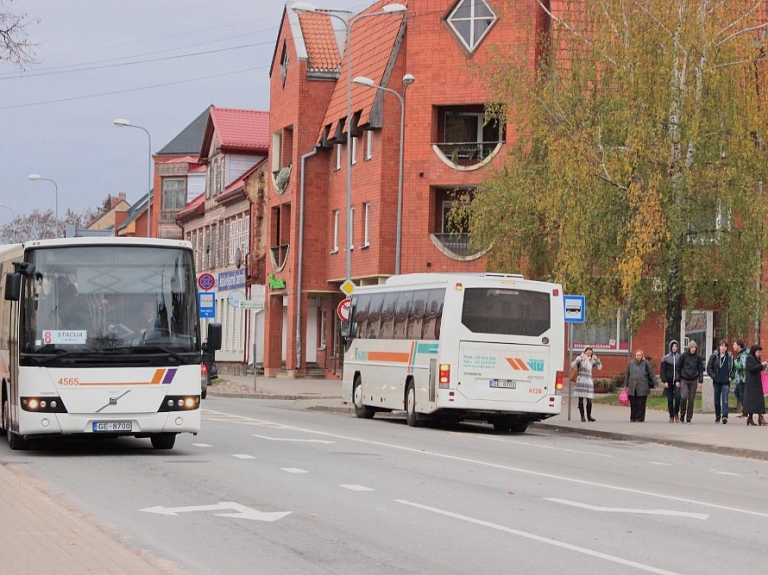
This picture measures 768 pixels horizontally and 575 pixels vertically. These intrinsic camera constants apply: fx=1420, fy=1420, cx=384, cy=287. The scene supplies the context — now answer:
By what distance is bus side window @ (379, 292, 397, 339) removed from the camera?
103ft

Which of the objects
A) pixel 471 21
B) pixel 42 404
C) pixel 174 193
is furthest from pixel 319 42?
pixel 42 404

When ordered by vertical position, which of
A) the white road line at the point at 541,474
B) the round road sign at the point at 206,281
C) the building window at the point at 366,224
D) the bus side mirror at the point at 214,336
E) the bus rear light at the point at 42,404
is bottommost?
the white road line at the point at 541,474

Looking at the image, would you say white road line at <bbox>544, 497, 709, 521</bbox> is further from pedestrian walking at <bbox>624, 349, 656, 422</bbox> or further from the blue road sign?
pedestrian walking at <bbox>624, 349, 656, 422</bbox>

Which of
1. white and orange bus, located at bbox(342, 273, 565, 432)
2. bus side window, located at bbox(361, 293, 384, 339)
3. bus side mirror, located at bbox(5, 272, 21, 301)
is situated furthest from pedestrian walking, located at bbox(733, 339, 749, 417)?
bus side mirror, located at bbox(5, 272, 21, 301)

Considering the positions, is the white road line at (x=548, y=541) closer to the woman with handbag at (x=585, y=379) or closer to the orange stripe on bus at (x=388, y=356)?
the orange stripe on bus at (x=388, y=356)

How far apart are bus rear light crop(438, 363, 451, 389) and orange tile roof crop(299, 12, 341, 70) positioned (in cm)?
3292

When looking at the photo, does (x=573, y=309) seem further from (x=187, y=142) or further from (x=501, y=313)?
(x=187, y=142)

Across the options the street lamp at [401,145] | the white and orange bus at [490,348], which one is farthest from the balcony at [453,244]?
the white and orange bus at [490,348]

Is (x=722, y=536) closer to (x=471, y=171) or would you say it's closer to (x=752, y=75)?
(x=752, y=75)

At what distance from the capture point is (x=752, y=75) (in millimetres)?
34188

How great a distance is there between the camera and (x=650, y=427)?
1168 inches

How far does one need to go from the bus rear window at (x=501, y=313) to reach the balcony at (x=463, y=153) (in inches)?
835

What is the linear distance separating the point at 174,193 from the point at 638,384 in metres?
59.9

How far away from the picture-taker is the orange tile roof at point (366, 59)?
165ft
